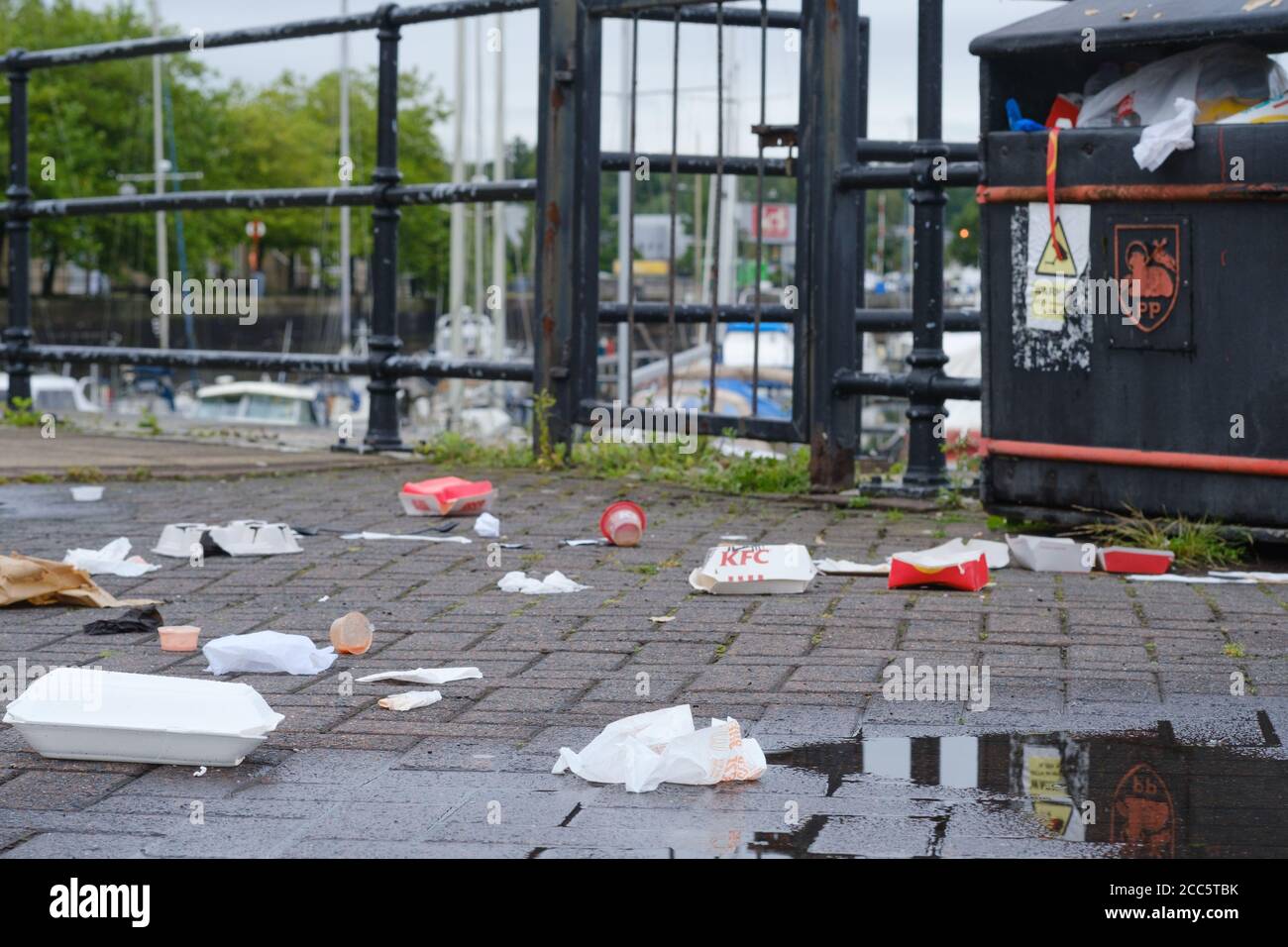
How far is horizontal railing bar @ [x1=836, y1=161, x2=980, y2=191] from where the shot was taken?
6.13 meters

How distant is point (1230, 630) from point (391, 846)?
7.98 ft

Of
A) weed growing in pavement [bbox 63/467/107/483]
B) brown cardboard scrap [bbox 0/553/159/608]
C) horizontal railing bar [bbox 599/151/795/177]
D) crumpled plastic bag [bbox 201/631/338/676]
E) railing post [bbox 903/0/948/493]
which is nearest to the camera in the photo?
crumpled plastic bag [bbox 201/631/338/676]

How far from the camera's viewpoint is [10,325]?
9.61 metres

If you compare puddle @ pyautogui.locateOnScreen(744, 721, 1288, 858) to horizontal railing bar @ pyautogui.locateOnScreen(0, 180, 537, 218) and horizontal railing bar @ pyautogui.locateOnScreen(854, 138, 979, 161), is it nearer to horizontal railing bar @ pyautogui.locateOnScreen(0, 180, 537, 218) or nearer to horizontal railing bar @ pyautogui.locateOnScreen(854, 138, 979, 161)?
horizontal railing bar @ pyautogui.locateOnScreen(854, 138, 979, 161)

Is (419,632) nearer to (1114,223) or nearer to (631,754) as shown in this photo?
(631,754)

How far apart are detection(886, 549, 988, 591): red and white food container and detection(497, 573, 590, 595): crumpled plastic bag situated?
87cm

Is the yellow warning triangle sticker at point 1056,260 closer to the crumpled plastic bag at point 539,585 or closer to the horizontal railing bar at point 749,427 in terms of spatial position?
the horizontal railing bar at point 749,427

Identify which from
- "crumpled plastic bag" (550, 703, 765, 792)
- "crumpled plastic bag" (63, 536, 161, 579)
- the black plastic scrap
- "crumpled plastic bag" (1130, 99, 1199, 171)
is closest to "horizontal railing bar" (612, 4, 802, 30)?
"crumpled plastic bag" (1130, 99, 1199, 171)

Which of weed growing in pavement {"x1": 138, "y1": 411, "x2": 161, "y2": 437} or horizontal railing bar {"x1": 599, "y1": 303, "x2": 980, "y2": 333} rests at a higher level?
horizontal railing bar {"x1": 599, "y1": 303, "x2": 980, "y2": 333}

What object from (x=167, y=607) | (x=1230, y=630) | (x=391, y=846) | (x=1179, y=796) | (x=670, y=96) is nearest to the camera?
(x=391, y=846)

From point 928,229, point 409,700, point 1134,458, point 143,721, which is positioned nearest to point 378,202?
point 928,229

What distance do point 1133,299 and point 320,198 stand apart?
3.99 m
